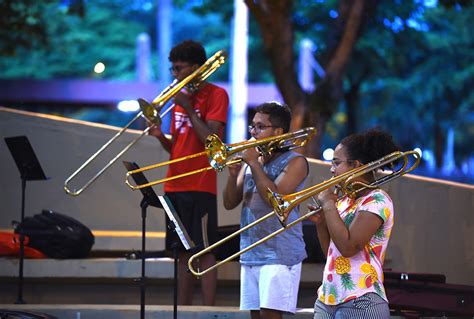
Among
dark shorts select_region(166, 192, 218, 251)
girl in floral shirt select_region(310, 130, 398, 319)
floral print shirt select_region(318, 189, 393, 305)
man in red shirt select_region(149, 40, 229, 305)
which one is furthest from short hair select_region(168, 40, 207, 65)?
floral print shirt select_region(318, 189, 393, 305)

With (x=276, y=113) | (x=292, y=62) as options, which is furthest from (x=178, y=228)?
(x=292, y=62)

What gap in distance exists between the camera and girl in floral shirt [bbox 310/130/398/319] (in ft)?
16.4

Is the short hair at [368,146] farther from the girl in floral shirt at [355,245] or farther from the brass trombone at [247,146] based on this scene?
the brass trombone at [247,146]

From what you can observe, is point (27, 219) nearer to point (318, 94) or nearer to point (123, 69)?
point (318, 94)

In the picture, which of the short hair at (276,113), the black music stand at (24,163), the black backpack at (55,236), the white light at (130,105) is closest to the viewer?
the short hair at (276,113)

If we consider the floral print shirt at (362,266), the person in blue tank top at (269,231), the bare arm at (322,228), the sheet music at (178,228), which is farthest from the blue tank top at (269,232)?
the floral print shirt at (362,266)

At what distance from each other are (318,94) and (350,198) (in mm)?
6640

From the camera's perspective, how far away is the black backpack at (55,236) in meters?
8.41

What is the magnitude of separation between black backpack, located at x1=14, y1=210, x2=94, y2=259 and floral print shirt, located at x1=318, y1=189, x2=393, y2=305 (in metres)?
3.74

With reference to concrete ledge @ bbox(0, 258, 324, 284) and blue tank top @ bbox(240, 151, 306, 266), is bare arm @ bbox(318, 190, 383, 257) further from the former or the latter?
concrete ledge @ bbox(0, 258, 324, 284)

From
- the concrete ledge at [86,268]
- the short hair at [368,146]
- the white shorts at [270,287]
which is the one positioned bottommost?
the white shorts at [270,287]

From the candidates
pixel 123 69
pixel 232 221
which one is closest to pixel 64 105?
pixel 123 69

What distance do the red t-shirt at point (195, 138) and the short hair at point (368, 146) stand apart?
83.4 inches

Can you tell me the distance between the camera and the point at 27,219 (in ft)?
27.8
